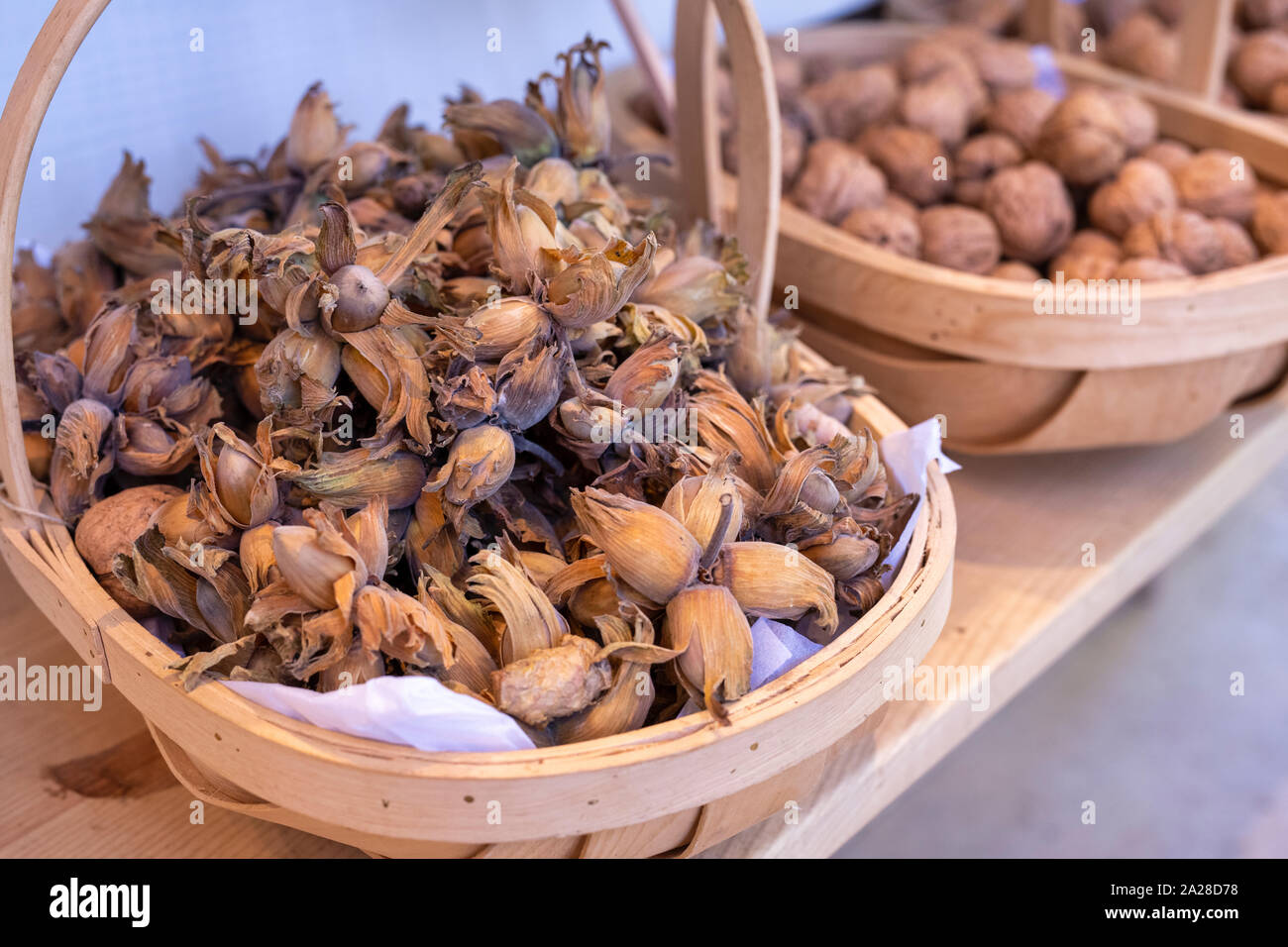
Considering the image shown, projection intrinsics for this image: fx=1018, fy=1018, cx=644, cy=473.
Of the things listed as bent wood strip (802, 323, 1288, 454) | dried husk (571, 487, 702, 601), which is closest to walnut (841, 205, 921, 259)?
bent wood strip (802, 323, 1288, 454)

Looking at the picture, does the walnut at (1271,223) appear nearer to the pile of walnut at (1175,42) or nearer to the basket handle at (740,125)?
the pile of walnut at (1175,42)

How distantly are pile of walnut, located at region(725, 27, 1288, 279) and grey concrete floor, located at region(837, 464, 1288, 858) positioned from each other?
2.19 feet

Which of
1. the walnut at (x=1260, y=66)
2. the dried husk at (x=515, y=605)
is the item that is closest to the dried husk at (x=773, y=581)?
the dried husk at (x=515, y=605)

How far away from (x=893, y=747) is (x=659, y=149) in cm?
76

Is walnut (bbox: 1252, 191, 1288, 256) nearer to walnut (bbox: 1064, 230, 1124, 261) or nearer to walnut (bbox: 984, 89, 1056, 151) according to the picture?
walnut (bbox: 1064, 230, 1124, 261)

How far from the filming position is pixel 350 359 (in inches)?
24.7

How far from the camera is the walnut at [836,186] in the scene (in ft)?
3.76

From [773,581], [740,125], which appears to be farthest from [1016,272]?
[773,581]

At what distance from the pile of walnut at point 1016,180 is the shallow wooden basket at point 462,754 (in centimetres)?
56

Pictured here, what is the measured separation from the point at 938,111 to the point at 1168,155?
0.92ft

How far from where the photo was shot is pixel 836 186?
115cm

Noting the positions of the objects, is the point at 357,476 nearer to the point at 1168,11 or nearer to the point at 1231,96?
the point at 1231,96
